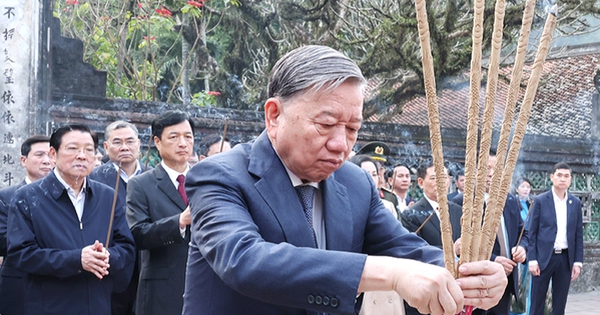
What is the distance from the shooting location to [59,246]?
347 cm

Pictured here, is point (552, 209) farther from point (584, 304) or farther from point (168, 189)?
point (168, 189)

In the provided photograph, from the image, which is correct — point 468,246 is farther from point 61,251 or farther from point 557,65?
point 557,65

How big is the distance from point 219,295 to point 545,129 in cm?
1504

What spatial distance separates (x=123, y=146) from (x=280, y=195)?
3235mm

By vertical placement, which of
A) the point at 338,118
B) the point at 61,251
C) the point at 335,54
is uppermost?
the point at 335,54

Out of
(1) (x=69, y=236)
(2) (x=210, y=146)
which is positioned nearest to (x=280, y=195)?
(1) (x=69, y=236)

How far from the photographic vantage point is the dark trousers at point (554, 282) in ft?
23.2

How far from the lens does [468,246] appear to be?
5.10ft

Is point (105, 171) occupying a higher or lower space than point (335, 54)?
lower

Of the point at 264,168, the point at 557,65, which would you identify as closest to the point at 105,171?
the point at 264,168

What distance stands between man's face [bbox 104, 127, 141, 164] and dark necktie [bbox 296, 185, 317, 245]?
313 centimetres

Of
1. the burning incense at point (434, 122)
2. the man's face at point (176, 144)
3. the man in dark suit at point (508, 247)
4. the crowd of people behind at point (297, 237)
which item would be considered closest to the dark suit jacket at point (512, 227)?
the man in dark suit at point (508, 247)

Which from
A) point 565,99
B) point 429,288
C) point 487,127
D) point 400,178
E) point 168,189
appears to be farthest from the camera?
point 565,99

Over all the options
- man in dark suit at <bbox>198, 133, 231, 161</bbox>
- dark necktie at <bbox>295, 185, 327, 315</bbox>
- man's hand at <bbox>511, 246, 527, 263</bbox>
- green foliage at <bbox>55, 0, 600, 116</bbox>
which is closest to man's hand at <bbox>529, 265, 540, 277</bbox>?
man's hand at <bbox>511, 246, 527, 263</bbox>
